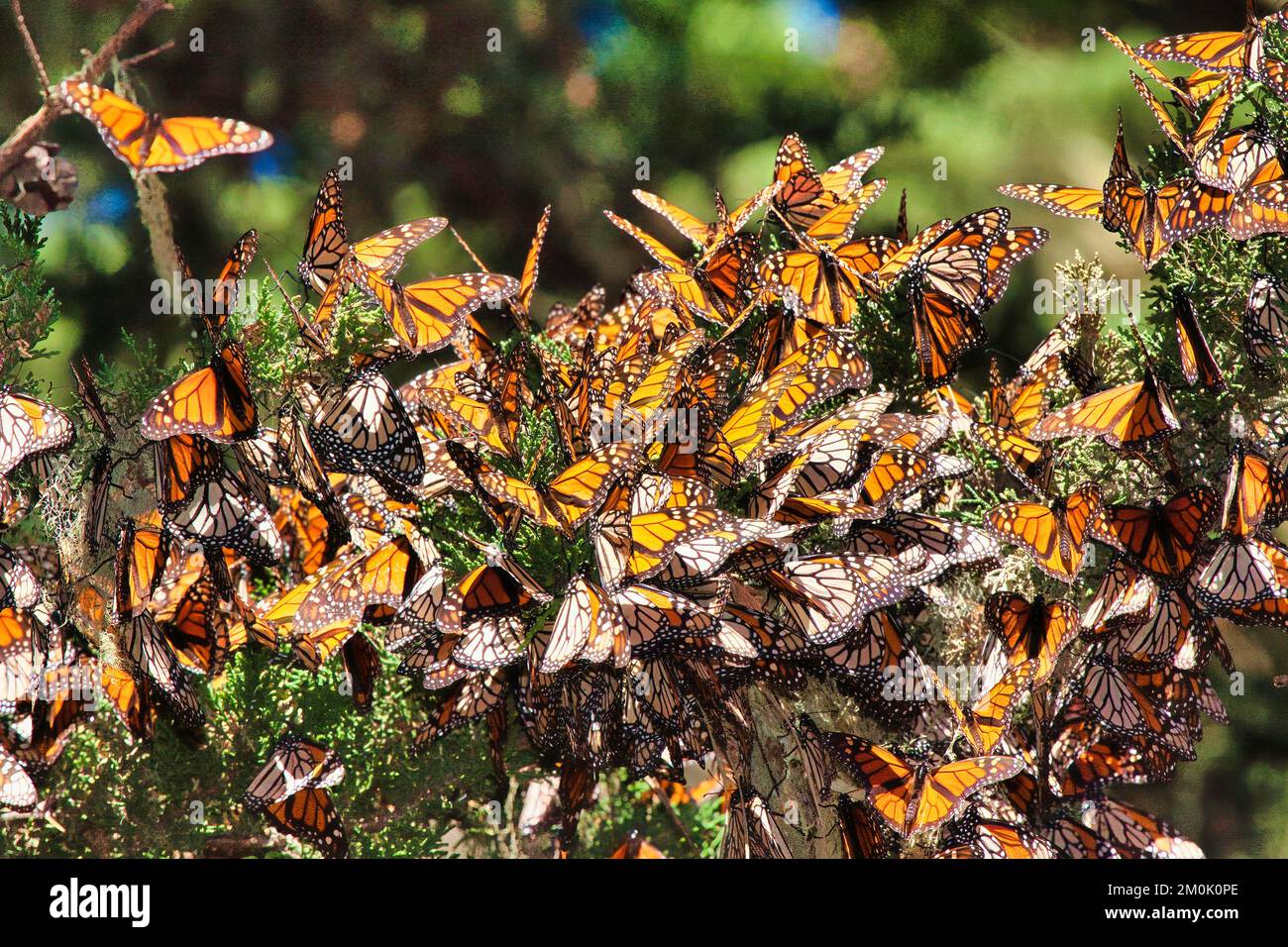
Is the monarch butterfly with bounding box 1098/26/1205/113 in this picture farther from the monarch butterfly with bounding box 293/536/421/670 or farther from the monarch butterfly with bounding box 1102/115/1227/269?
the monarch butterfly with bounding box 293/536/421/670

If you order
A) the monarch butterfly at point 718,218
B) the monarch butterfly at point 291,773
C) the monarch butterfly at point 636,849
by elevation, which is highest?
the monarch butterfly at point 718,218

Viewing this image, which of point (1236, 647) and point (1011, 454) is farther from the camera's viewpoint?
point (1236, 647)

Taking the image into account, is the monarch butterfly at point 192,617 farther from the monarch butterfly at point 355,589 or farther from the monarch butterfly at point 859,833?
the monarch butterfly at point 859,833

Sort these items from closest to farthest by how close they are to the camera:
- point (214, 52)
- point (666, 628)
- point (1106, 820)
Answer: point (666, 628) → point (1106, 820) → point (214, 52)

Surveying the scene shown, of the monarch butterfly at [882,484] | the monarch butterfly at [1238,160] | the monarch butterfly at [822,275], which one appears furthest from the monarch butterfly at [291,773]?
the monarch butterfly at [1238,160]

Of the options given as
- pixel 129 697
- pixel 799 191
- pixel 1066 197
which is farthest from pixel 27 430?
pixel 1066 197

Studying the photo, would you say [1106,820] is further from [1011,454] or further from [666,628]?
[666,628]
